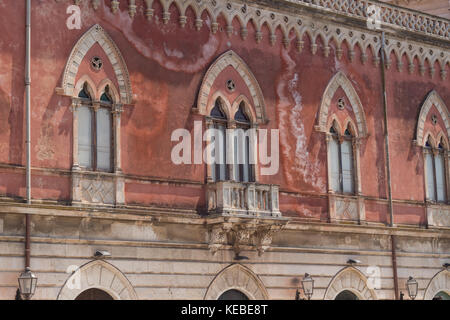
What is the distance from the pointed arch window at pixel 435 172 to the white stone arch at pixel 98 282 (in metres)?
10.8

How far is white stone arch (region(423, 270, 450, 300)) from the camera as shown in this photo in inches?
1080

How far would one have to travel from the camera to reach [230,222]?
2206 cm

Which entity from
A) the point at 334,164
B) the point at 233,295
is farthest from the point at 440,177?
the point at 233,295

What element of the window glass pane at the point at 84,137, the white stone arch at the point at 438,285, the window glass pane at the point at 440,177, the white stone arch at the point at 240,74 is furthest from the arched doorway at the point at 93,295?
the window glass pane at the point at 440,177

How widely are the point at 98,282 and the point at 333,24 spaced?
32.7 ft

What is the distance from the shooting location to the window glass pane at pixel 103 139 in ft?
69.1

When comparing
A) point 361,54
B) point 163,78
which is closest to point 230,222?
point 163,78

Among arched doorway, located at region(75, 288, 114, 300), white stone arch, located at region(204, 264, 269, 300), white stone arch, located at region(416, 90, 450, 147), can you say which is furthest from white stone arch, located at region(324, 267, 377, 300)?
arched doorway, located at region(75, 288, 114, 300)

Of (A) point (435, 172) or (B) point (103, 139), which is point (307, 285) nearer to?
(B) point (103, 139)

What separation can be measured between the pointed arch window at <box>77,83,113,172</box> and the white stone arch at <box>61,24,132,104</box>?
37 cm

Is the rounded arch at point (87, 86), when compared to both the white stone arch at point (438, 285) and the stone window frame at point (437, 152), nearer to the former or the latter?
the stone window frame at point (437, 152)

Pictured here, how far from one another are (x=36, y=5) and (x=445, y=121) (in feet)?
44.0
